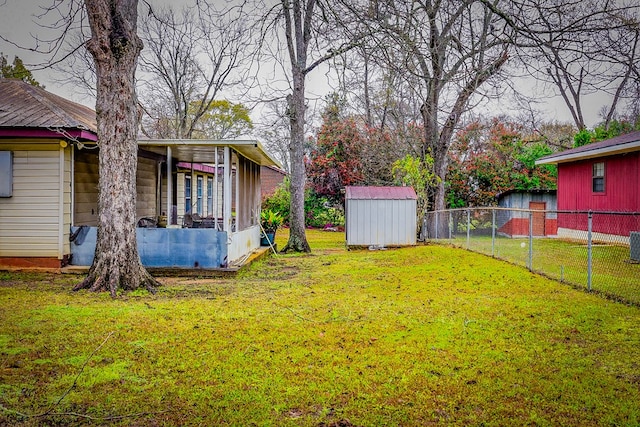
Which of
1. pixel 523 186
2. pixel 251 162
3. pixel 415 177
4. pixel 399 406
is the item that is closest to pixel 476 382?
pixel 399 406

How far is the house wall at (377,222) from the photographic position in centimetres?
1565

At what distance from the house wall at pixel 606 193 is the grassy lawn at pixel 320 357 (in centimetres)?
812

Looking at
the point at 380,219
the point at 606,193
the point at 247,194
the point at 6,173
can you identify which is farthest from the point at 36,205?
the point at 606,193

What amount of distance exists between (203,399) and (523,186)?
73.3 ft

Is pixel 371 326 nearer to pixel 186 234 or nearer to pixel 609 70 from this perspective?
pixel 609 70

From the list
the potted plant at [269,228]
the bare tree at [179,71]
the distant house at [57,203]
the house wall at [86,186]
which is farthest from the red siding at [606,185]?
the bare tree at [179,71]

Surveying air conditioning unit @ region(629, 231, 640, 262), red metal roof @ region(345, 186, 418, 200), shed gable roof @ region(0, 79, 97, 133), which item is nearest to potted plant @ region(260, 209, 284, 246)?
red metal roof @ region(345, 186, 418, 200)

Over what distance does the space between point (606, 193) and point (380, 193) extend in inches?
270

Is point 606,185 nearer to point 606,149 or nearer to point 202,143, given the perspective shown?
point 606,149

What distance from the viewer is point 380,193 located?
15961mm

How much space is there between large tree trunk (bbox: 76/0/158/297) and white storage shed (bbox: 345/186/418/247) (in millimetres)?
8817

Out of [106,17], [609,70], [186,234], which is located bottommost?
[186,234]

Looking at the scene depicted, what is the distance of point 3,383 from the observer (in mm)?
3676

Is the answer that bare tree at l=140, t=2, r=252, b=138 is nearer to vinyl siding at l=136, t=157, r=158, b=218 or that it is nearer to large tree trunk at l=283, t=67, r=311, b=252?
large tree trunk at l=283, t=67, r=311, b=252
